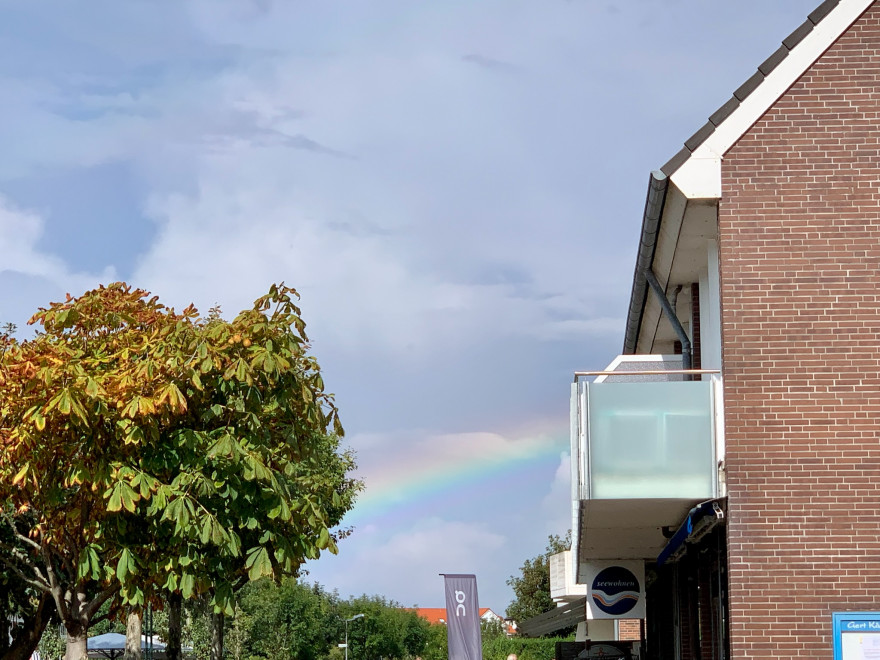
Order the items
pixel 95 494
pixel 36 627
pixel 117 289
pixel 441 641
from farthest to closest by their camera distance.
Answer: pixel 441 641 < pixel 36 627 < pixel 117 289 < pixel 95 494

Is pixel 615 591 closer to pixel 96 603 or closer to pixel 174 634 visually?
pixel 174 634

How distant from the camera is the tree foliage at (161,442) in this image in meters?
12.7

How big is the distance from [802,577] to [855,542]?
28.4 inches

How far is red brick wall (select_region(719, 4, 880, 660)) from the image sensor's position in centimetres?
1269

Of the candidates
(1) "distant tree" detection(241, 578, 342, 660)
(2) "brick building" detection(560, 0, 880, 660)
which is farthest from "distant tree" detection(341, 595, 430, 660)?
(2) "brick building" detection(560, 0, 880, 660)

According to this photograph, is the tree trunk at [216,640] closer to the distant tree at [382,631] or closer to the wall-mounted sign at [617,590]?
the wall-mounted sign at [617,590]

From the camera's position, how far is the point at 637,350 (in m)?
25.5

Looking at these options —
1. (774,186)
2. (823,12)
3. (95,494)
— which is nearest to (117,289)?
(95,494)

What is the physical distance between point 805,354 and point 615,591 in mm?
10448

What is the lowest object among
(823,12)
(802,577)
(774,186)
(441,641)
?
(441,641)

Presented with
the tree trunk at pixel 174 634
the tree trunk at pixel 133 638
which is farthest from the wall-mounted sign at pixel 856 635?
the tree trunk at pixel 174 634

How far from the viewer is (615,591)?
22359mm

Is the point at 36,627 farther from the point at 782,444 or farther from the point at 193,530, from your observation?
the point at 782,444

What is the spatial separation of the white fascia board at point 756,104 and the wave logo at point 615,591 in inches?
435
